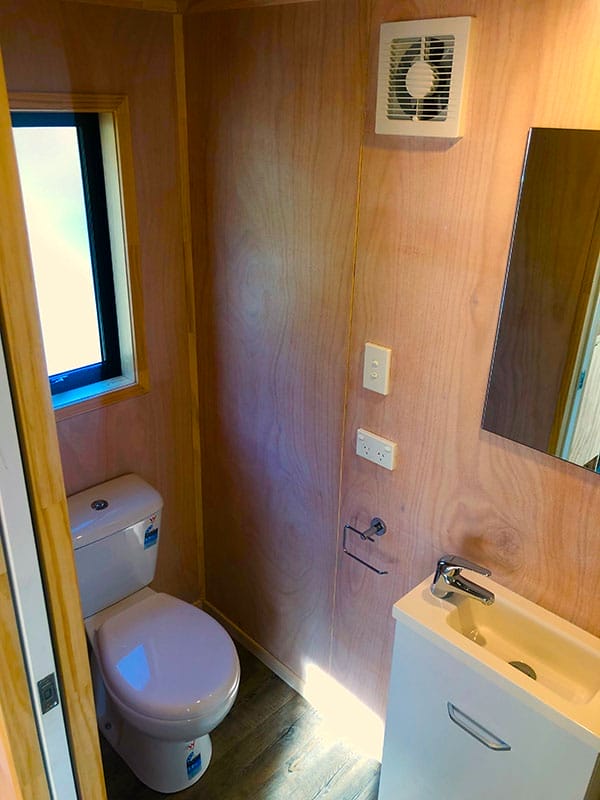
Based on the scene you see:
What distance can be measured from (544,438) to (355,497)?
0.63m

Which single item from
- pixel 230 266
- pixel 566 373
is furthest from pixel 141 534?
pixel 566 373

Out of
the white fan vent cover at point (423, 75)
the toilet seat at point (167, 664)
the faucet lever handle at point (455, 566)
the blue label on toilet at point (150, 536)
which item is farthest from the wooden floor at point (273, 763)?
the white fan vent cover at point (423, 75)

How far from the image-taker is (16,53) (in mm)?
1623

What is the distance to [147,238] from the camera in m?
2.03

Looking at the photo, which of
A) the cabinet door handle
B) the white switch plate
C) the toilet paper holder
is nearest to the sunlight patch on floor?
the toilet paper holder

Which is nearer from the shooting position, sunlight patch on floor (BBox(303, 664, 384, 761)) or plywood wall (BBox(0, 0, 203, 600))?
plywood wall (BBox(0, 0, 203, 600))

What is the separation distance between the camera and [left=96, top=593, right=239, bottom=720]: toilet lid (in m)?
1.83

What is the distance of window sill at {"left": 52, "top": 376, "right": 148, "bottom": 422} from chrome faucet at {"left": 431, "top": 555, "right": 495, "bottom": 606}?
1100 millimetres

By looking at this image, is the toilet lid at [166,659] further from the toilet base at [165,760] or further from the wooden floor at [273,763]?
the wooden floor at [273,763]

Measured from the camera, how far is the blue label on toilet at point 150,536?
212cm

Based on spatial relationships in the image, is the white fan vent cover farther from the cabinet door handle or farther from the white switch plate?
the cabinet door handle

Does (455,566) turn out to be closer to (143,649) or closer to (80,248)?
(143,649)

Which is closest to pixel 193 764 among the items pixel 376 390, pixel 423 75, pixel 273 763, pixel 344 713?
pixel 273 763

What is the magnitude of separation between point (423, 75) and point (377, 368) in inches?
26.6
